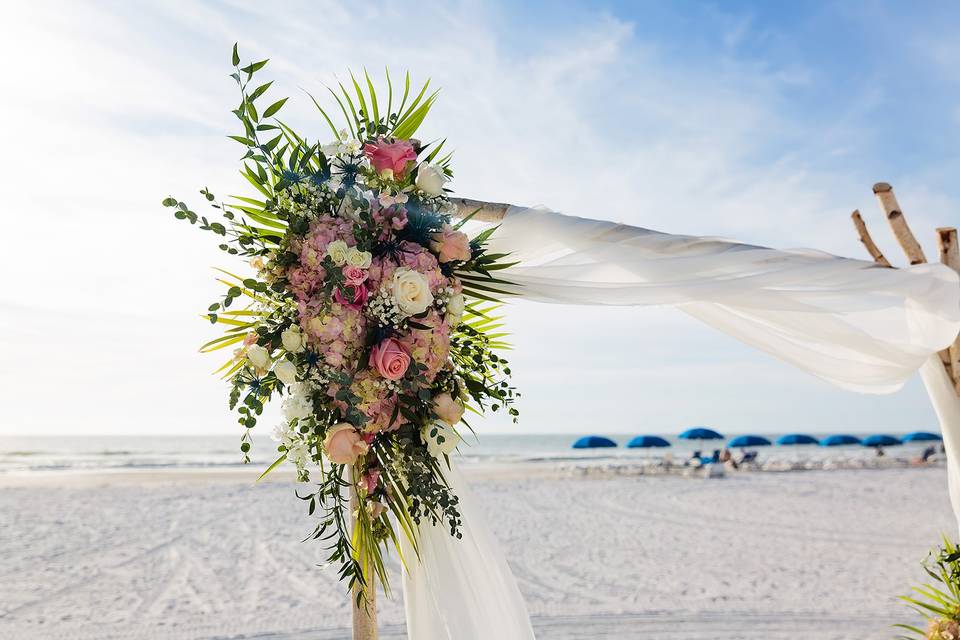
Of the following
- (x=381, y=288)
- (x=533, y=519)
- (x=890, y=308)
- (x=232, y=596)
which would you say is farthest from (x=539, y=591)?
(x=381, y=288)

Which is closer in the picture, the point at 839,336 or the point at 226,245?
the point at 226,245

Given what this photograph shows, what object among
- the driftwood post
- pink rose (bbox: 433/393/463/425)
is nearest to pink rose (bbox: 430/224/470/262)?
pink rose (bbox: 433/393/463/425)

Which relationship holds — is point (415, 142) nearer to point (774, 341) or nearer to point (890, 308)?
point (774, 341)

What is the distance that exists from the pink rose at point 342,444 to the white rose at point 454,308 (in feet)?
1.46

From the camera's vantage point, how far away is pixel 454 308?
2.26 m

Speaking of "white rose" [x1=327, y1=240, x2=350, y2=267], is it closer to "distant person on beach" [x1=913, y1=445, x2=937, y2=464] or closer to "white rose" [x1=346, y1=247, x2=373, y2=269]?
"white rose" [x1=346, y1=247, x2=373, y2=269]

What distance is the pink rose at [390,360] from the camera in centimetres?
210

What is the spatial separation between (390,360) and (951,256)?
2.32 meters

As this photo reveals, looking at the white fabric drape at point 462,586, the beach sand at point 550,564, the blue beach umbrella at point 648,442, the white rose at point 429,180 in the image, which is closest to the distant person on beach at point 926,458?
the blue beach umbrella at point 648,442

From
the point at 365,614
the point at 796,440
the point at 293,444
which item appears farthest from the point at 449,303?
the point at 796,440

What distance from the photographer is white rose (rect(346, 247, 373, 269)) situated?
2119 mm

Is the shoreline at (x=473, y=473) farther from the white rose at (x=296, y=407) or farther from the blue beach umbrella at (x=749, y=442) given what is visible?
the white rose at (x=296, y=407)

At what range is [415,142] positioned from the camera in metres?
2.44

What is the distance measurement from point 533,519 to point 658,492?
4.39 metres
